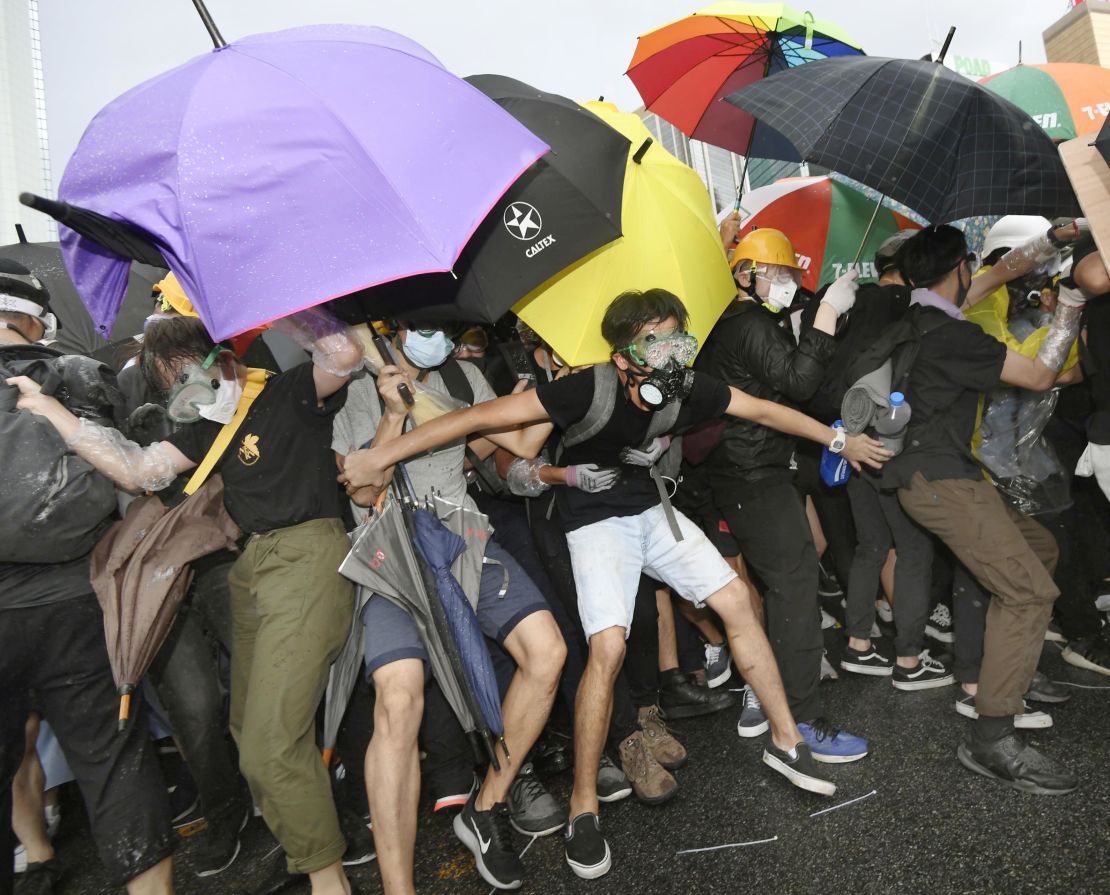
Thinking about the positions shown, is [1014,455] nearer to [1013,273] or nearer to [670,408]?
[1013,273]

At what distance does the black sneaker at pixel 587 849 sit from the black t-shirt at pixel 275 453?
152 cm

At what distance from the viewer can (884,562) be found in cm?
432

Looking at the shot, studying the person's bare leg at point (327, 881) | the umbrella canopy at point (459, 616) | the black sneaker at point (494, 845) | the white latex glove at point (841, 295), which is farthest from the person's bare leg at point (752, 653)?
the person's bare leg at point (327, 881)

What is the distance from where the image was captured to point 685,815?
316cm

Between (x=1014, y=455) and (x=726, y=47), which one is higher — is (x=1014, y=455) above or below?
below

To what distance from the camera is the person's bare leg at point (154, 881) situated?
8.84 ft

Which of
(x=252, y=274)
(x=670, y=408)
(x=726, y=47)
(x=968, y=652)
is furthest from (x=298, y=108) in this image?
(x=968, y=652)

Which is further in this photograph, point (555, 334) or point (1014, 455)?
point (1014, 455)

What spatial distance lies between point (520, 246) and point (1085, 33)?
35.9 m

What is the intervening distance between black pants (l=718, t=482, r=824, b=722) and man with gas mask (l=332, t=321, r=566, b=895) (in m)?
1.11

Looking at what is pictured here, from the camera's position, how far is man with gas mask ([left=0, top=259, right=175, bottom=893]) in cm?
264

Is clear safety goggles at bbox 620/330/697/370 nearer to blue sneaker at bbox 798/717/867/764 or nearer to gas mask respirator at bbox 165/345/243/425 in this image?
gas mask respirator at bbox 165/345/243/425

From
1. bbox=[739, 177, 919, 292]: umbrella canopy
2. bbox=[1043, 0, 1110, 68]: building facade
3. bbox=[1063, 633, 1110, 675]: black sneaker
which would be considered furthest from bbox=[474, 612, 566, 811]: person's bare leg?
bbox=[1043, 0, 1110, 68]: building facade

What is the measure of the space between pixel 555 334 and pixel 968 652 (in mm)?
2492
